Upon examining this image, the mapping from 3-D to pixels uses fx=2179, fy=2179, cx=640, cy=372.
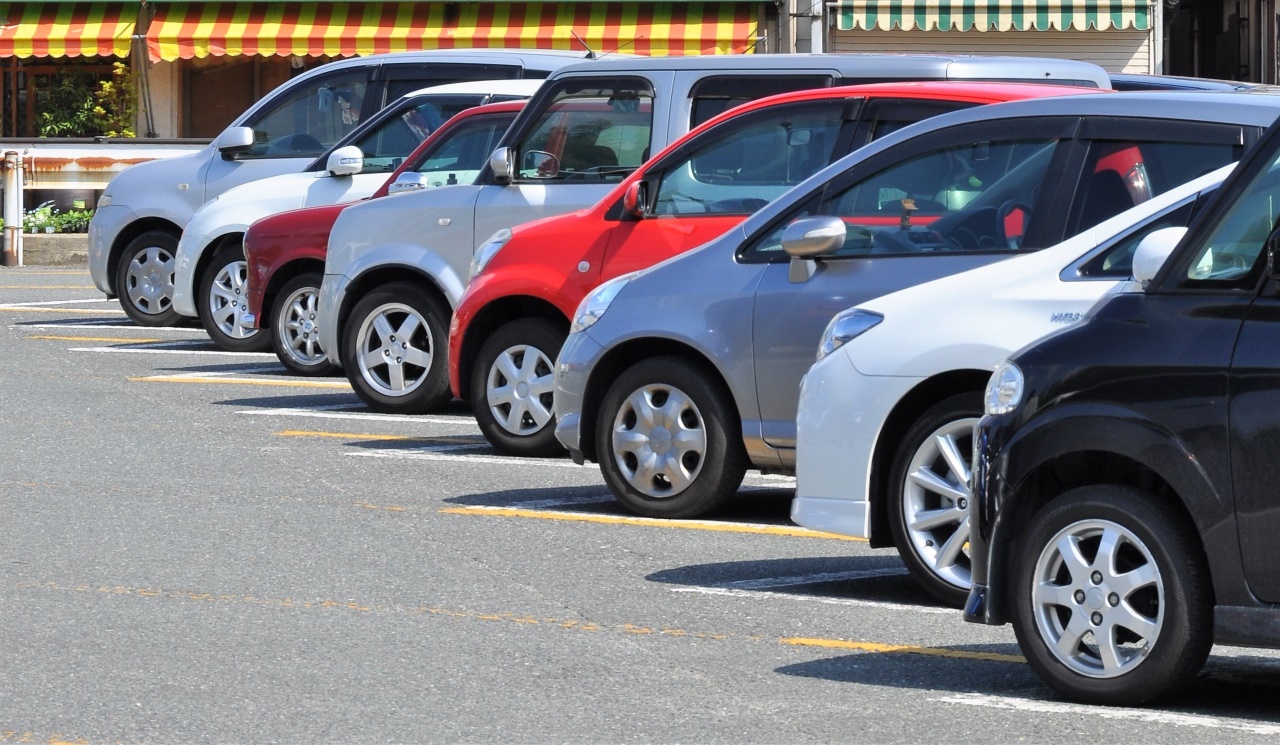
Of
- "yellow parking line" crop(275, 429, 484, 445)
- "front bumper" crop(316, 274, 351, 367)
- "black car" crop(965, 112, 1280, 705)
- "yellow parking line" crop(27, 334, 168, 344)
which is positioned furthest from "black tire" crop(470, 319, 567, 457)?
"yellow parking line" crop(27, 334, 168, 344)

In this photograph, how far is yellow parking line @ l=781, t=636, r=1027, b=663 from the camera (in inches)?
262

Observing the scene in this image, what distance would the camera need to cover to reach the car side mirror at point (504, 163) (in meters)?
11.8

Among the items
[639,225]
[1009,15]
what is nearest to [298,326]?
[639,225]

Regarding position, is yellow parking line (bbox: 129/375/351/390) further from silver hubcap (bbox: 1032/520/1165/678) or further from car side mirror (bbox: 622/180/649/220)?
silver hubcap (bbox: 1032/520/1165/678)

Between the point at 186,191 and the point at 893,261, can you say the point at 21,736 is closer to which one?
the point at 893,261

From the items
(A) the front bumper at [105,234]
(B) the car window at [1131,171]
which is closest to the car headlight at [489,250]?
(B) the car window at [1131,171]

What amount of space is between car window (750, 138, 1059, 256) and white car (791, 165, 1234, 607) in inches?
24.3

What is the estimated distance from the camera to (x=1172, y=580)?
555 centimetres

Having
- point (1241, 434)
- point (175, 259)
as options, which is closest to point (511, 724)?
point (1241, 434)

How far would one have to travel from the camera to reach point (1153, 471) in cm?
566

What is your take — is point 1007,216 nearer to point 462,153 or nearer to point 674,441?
point 674,441

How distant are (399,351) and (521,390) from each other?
1764 millimetres

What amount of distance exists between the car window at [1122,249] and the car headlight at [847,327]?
0.73m

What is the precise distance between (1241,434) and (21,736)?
3196mm
